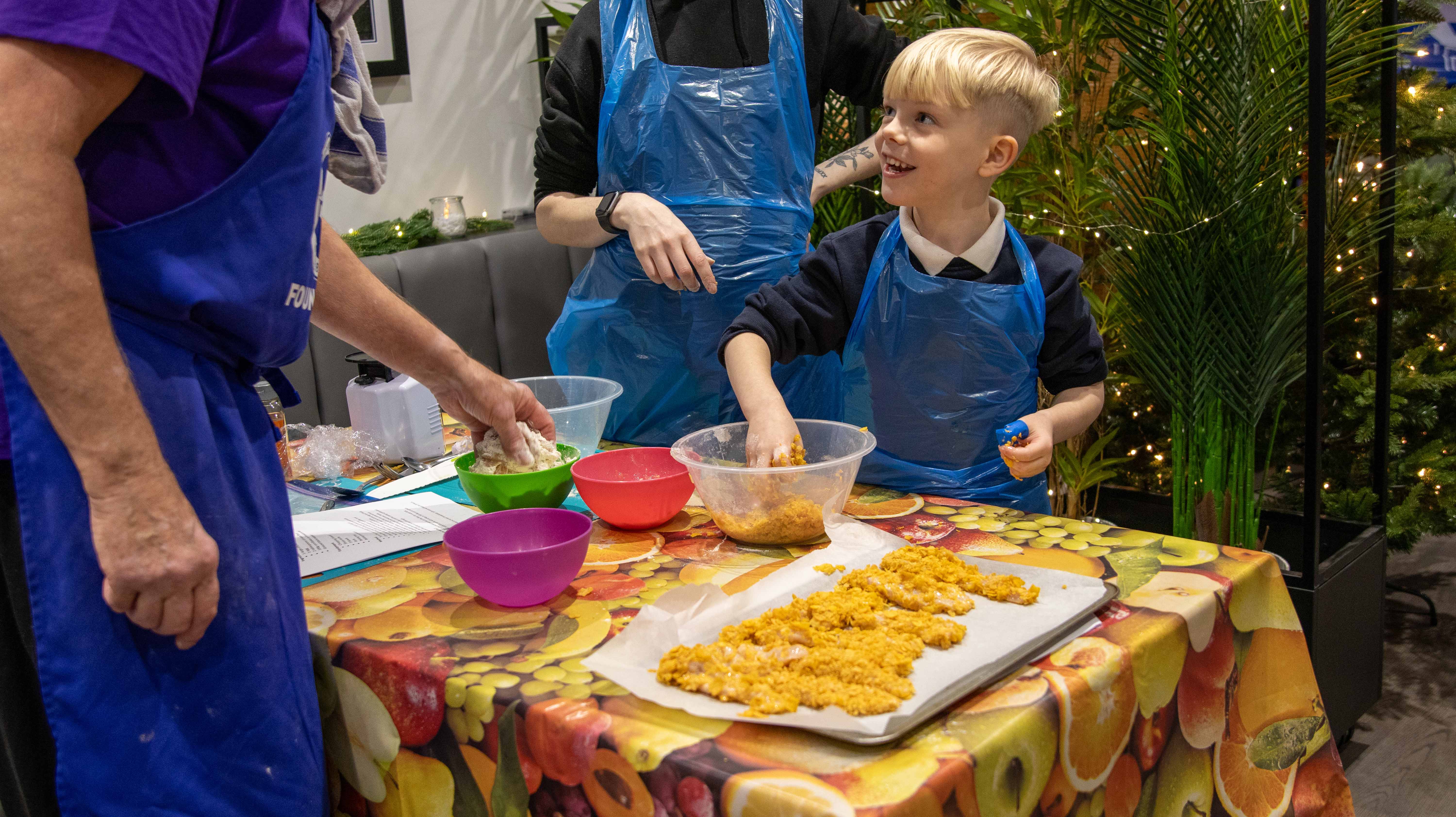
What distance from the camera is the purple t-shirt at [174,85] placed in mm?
728

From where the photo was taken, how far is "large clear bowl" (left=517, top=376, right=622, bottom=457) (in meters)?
1.64

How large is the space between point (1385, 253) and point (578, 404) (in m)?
1.83

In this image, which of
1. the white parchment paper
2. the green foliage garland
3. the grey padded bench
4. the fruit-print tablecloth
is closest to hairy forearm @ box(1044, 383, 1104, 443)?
the fruit-print tablecloth

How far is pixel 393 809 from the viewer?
3.40 feet

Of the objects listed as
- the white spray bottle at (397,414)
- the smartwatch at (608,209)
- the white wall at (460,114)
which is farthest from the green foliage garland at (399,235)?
the smartwatch at (608,209)

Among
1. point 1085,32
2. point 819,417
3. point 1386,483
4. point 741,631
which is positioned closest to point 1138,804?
point 741,631

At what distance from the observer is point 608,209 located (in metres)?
1.75

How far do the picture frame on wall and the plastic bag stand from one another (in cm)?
223

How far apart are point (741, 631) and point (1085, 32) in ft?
8.08

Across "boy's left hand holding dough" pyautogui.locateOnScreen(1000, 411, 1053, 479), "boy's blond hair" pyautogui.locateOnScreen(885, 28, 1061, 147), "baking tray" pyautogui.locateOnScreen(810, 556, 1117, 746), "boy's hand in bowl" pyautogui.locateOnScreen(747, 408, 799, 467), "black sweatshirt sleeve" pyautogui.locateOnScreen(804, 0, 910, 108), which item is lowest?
"baking tray" pyautogui.locateOnScreen(810, 556, 1117, 746)

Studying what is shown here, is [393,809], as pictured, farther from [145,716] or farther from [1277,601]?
[1277,601]

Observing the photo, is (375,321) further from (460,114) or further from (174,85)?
(460,114)

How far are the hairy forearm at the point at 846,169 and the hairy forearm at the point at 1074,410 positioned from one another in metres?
0.71

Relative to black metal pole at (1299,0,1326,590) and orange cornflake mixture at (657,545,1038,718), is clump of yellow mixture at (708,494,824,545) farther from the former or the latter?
black metal pole at (1299,0,1326,590)
